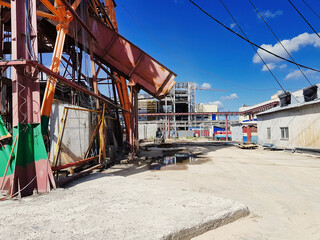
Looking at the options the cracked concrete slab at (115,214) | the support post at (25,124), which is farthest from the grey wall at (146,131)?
the cracked concrete slab at (115,214)

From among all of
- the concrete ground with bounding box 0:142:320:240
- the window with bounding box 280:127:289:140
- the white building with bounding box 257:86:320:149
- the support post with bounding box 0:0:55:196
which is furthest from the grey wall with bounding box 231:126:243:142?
the support post with bounding box 0:0:55:196

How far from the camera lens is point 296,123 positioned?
48.3 feet

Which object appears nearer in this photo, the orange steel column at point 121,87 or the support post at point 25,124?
the support post at point 25,124

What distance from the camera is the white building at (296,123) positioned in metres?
13.1

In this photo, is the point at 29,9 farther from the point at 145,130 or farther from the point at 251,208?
the point at 145,130

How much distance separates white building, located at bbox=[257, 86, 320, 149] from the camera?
1307 centimetres

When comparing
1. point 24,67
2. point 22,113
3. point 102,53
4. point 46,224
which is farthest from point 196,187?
point 102,53

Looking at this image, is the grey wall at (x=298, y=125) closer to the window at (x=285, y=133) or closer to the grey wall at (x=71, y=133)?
the window at (x=285, y=133)

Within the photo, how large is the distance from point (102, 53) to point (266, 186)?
1008 cm

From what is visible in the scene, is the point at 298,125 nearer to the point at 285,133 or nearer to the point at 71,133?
the point at 285,133

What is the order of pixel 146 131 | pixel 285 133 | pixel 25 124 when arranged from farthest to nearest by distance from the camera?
pixel 146 131, pixel 285 133, pixel 25 124

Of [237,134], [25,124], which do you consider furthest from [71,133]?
[237,134]

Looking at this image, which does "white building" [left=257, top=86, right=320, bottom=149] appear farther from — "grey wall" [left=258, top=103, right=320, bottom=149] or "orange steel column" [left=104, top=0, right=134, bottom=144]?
"orange steel column" [left=104, top=0, right=134, bottom=144]

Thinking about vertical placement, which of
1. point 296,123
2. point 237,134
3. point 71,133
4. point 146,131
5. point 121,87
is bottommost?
point 237,134
